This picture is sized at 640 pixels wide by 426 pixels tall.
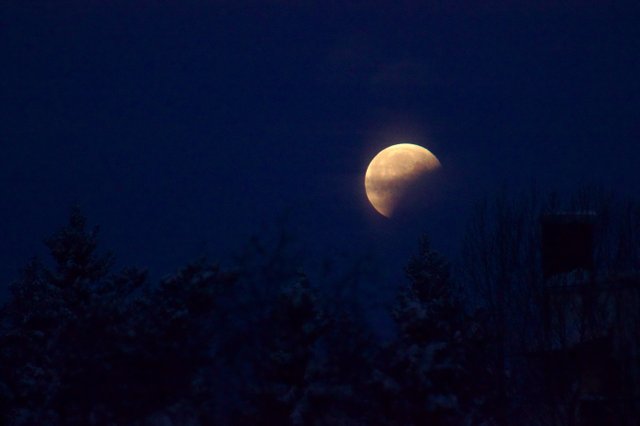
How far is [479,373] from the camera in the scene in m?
27.9

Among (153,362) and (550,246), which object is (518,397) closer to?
(550,246)

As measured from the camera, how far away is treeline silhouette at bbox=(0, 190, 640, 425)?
82.6ft

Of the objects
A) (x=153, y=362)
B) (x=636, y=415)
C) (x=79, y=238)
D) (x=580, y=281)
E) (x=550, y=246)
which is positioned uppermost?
(x=79, y=238)

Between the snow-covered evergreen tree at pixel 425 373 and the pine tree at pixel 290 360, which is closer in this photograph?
the snow-covered evergreen tree at pixel 425 373

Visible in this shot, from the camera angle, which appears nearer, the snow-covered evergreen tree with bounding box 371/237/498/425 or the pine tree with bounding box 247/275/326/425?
the snow-covered evergreen tree with bounding box 371/237/498/425

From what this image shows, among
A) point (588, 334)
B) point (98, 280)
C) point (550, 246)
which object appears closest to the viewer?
point (588, 334)

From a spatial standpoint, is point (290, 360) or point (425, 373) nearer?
point (425, 373)

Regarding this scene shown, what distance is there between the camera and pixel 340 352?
1192 inches

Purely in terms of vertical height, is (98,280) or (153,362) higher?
(98,280)

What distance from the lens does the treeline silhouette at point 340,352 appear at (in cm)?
2519

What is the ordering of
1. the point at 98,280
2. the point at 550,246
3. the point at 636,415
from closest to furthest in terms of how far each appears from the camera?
1. the point at 636,415
2. the point at 550,246
3. the point at 98,280

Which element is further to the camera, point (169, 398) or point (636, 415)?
point (169, 398)

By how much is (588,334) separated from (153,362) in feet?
41.5

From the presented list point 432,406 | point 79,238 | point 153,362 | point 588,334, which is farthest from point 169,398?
point 588,334
